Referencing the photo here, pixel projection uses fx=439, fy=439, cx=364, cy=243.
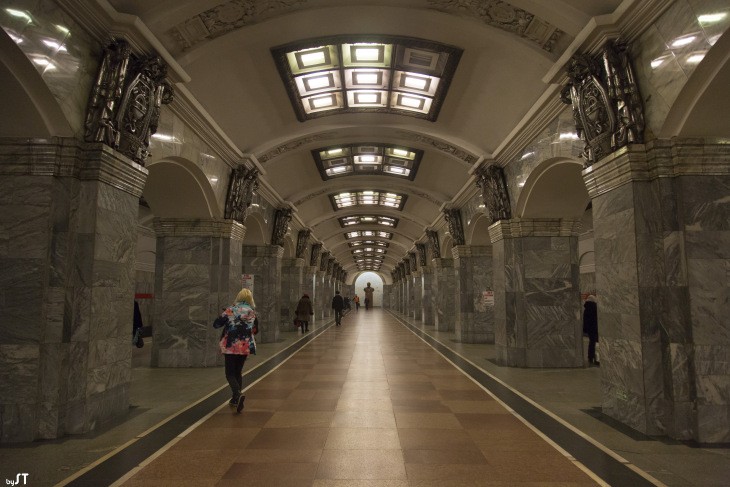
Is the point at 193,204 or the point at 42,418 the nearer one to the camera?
the point at 42,418

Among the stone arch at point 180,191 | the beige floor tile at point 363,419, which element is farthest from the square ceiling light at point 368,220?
the beige floor tile at point 363,419

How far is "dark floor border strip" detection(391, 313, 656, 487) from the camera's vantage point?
3.37m

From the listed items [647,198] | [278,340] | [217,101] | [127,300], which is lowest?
[278,340]

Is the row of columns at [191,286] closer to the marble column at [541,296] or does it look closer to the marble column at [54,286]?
the marble column at [54,286]

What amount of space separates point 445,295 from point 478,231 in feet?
17.6

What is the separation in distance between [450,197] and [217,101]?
8.40m

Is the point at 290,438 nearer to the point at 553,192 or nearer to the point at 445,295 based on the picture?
the point at 553,192

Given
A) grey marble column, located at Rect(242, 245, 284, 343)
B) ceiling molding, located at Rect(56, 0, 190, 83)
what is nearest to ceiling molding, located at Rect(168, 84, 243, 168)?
ceiling molding, located at Rect(56, 0, 190, 83)

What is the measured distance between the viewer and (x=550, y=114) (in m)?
6.91

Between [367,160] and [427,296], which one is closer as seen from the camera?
[367,160]

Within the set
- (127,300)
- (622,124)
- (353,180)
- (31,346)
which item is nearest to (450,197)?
(353,180)

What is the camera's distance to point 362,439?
4.20m

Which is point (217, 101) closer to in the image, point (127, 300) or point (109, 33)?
point (109, 33)

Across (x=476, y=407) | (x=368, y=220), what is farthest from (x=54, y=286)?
(x=368, y=220)
